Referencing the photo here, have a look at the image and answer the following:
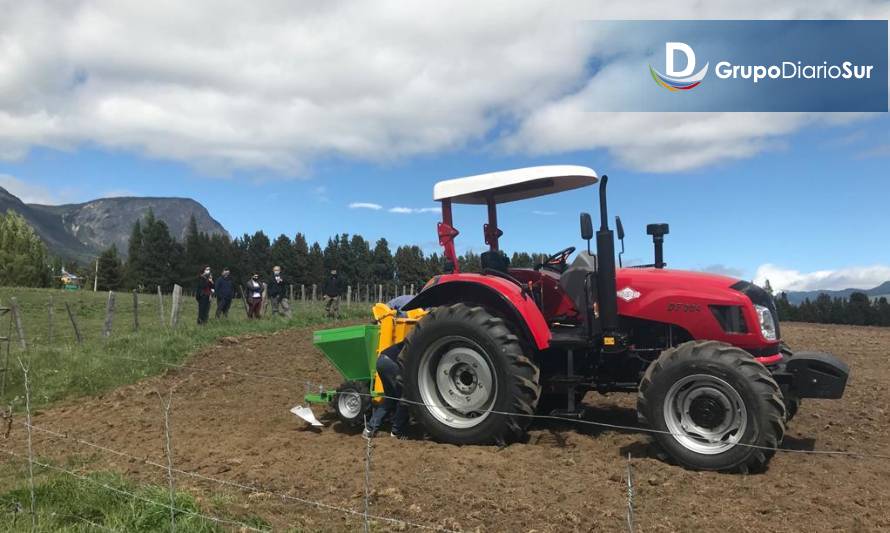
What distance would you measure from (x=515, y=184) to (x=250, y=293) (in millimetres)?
12867

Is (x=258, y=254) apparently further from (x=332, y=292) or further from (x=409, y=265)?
(x=332, y=292)

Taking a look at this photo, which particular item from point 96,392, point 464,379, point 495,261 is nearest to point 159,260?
point 96,392

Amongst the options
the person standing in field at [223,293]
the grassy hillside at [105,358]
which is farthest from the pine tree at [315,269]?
the grassy hillside at [105,358]

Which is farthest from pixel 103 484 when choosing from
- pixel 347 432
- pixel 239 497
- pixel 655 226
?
pixel 655 226

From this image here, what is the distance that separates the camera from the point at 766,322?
5.25m

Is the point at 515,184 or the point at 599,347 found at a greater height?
the point at 515,184

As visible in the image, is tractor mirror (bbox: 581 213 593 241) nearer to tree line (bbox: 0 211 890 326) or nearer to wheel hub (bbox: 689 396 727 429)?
wheel hub (bbox: 689 396 727 429)

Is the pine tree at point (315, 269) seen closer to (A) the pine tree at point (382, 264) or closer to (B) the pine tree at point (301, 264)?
(B) the pine tree at point (301, 264)

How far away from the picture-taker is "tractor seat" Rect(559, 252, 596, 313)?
558cm

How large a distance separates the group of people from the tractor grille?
12505mm

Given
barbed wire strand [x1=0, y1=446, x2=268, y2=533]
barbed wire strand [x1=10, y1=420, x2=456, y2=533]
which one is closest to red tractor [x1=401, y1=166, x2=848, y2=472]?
barbed wire strand [x1=10, y1=420, x2=456, y2=533]

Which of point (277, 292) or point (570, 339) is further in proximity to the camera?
point (277, 292)

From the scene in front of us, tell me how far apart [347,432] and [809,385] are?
414 centimetres

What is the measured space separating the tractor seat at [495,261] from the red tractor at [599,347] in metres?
0.01
